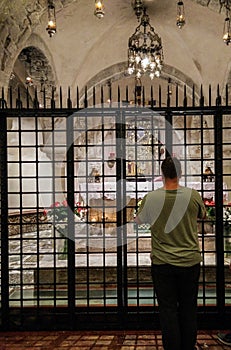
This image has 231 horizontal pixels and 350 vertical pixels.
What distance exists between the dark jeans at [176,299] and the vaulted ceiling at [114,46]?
25.2 ft

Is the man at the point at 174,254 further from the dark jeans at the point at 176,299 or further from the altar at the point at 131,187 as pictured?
the altar at the point at 131,187

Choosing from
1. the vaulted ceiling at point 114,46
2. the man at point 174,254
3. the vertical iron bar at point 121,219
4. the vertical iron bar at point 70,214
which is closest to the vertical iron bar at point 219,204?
the vertical iron bar at point 121,219

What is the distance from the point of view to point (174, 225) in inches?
152

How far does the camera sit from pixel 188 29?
12.3m

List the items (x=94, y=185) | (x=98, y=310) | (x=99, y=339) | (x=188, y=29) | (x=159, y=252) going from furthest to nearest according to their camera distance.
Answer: (x=188, y=29) → (x=94, y=185) → (x=98, y=310) → (x=99, y=339) → (x=159, y=252)

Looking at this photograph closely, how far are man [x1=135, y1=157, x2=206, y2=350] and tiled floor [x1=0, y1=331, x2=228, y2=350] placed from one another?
92 centimetres

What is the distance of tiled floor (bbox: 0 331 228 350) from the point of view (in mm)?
4730

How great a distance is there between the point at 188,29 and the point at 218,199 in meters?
8.38

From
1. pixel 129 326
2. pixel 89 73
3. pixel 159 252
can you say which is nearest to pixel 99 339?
pixel 129 326

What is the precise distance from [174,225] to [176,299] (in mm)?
677

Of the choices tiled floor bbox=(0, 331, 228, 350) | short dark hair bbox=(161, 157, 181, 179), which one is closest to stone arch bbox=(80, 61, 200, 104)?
tiled floor bbox=(0, 331, 228, 350)

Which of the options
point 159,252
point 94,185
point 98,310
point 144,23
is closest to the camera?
point 159,252

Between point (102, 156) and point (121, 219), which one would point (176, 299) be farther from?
point (102, 156)

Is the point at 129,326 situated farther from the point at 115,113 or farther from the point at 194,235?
the point at 115,113
